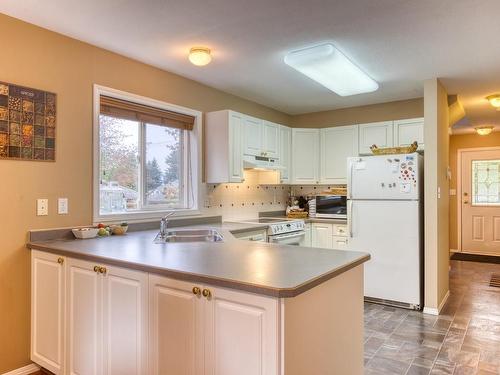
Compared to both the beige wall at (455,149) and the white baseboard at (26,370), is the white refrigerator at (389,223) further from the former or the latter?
the beige wall at (455,149)

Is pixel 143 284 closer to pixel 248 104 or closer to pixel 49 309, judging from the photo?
pixel 49 309

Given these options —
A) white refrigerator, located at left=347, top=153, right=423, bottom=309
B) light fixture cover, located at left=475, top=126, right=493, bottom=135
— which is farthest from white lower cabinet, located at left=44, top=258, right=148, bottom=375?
light fixture cover, located at left=475, top=126, right=493, bottom=135

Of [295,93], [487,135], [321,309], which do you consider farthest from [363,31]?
[487,135]

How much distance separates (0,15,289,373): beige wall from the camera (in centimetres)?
237

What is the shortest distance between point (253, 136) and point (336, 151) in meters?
1.37

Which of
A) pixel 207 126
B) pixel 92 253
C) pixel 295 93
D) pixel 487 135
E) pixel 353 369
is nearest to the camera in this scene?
pixel 353 369

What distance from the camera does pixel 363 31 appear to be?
103 inches

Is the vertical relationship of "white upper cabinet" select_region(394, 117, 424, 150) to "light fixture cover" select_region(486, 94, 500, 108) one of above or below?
below

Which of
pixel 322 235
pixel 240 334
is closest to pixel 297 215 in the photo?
pixel 322 235

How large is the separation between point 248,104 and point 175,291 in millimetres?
3399

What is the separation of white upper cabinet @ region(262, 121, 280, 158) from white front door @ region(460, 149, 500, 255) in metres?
4.81

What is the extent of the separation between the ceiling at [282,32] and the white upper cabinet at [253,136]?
501 mm

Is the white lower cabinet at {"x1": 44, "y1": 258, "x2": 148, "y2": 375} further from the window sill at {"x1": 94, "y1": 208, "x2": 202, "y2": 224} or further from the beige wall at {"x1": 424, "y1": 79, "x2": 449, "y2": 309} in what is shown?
the beige wall at {"x1": 424, "y1": 79, "x2": 449, "y2": 309}

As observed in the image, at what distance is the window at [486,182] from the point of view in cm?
699
